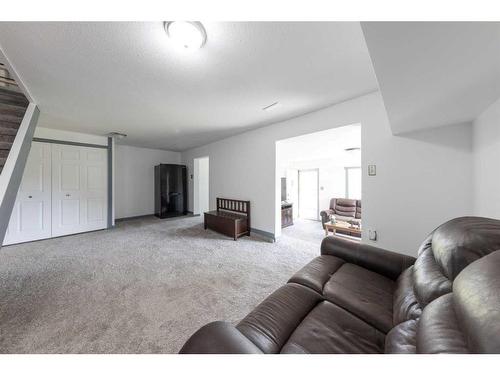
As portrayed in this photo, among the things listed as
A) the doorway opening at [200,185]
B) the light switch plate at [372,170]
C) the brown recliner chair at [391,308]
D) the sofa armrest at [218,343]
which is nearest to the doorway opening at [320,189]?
the light switch plate at [372,170]

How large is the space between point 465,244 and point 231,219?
125 inches

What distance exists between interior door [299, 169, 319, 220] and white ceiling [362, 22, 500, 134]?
5.05m

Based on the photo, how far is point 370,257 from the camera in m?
1.54

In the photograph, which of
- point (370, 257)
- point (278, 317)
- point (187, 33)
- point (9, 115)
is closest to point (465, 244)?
point (370, 257)

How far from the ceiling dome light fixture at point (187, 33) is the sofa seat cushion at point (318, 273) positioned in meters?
1.89

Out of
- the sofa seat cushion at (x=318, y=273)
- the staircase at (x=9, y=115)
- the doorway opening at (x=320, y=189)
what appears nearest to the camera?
the sofa seat cushion at (x=318, y=273)

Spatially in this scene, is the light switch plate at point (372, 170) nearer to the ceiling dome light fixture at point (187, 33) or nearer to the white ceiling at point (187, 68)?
the white ceiling at point (187, 68)

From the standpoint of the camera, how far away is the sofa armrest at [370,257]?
1.42 m

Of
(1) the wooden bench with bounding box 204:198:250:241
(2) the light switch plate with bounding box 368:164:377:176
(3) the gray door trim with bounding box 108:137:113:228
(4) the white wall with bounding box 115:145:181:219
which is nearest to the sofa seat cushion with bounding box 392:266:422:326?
(2) the light switch plate with bounding box 368:164:377:176

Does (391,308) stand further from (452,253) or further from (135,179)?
(135,179)

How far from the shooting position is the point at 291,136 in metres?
3.11

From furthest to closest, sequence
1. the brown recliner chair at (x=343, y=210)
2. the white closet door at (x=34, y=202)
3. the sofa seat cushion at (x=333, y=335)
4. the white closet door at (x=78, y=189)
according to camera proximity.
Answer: the brown recliner chair at (x=343, y=210), the white closet door at (x=78, y=189), the white closet door at (x=34, y=202), the sofa seat cushion at (x=333, y=335)

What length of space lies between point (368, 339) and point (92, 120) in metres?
4.45
